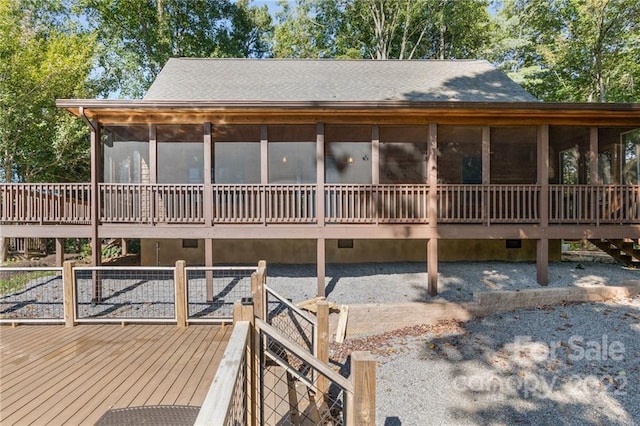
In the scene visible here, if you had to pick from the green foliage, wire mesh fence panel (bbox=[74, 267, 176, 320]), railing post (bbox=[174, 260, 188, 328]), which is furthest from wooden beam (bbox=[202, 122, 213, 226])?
the green foliage

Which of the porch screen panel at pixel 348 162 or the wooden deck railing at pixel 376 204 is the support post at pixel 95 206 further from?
the porch screen panel at pixel 348 162

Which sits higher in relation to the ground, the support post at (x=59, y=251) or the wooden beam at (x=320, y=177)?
the wooden beam at (x=320, y=177)

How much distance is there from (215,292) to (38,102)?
442 inches

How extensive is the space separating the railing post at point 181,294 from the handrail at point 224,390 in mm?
3436

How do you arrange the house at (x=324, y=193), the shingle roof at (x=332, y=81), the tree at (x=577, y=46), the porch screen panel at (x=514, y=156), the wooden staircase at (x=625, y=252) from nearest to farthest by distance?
the house at (x=324, y=193) < the wooden staircase at (x=625, y=252) < the shingle roof at (x=332, y=81) < the porch screen panel at (x=514, y=156) < the tree at (x=577, y=46)

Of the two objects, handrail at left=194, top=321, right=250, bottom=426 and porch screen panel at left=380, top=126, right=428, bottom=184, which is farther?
porch screen panel at left=380, top=126, right=428, bottom=184

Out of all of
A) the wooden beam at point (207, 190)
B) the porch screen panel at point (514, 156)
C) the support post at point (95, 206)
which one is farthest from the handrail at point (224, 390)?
the porch screen panel at point (514, 156)

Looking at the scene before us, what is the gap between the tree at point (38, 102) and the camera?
36.5 feet

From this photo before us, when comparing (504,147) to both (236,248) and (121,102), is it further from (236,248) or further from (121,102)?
(121,102)

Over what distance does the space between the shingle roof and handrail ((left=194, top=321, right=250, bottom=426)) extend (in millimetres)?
8221

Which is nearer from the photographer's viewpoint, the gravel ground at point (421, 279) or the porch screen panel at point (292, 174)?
the gravel ground at point (421, 279)

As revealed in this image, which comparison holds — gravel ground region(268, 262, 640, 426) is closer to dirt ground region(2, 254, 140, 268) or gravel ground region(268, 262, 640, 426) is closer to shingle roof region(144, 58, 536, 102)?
shingle roof region(144, 58, 536, 102)

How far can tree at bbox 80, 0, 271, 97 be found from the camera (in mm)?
19078

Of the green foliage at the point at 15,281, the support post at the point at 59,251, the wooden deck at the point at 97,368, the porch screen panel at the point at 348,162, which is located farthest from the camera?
the porch screen panel at the point at 348,162
